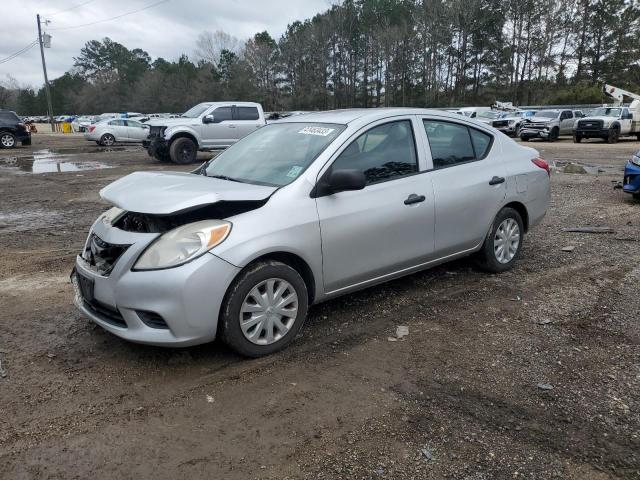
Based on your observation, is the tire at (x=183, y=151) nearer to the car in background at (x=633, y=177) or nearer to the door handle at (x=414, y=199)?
the car in background at (x=633, y=177)

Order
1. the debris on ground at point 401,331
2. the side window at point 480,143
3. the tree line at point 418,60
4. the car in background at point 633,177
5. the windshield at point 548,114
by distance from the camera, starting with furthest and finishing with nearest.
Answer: the tree line at point 418,60, the windshield at point 548,114, the car in background at point 633,177, the side window at point 480,143, the debris on ground at point 401,331

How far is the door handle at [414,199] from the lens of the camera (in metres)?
4.24

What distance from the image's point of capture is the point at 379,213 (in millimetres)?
4051

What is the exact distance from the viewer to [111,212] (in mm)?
3955

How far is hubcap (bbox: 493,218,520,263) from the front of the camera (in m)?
5.20

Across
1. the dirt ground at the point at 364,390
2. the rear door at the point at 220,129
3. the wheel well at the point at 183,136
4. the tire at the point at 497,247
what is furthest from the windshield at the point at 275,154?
the rear door at the point at 220,129

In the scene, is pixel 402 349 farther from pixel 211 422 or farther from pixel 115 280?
pixel 115 280

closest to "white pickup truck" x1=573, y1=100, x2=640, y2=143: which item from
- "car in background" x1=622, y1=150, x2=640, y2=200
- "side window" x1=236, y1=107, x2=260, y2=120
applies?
"side window" x1=236, y1=107, x2=260, y2=120

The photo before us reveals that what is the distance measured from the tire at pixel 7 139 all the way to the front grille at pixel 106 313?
25.5 metres

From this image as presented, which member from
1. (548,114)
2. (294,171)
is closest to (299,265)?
(294,171)

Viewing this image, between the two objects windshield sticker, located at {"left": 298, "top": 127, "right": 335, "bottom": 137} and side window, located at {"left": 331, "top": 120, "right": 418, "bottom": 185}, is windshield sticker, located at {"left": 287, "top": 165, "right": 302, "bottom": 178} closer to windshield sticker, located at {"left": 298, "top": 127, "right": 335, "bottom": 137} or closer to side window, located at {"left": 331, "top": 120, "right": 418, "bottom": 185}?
side window, located at {"left": 331, "top": 120, "right": 418, "bottom": 185}

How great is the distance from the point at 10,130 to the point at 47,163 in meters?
8.56

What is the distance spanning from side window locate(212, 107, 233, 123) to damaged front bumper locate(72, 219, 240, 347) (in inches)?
571

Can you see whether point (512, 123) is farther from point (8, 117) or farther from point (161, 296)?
point (161, 296)
